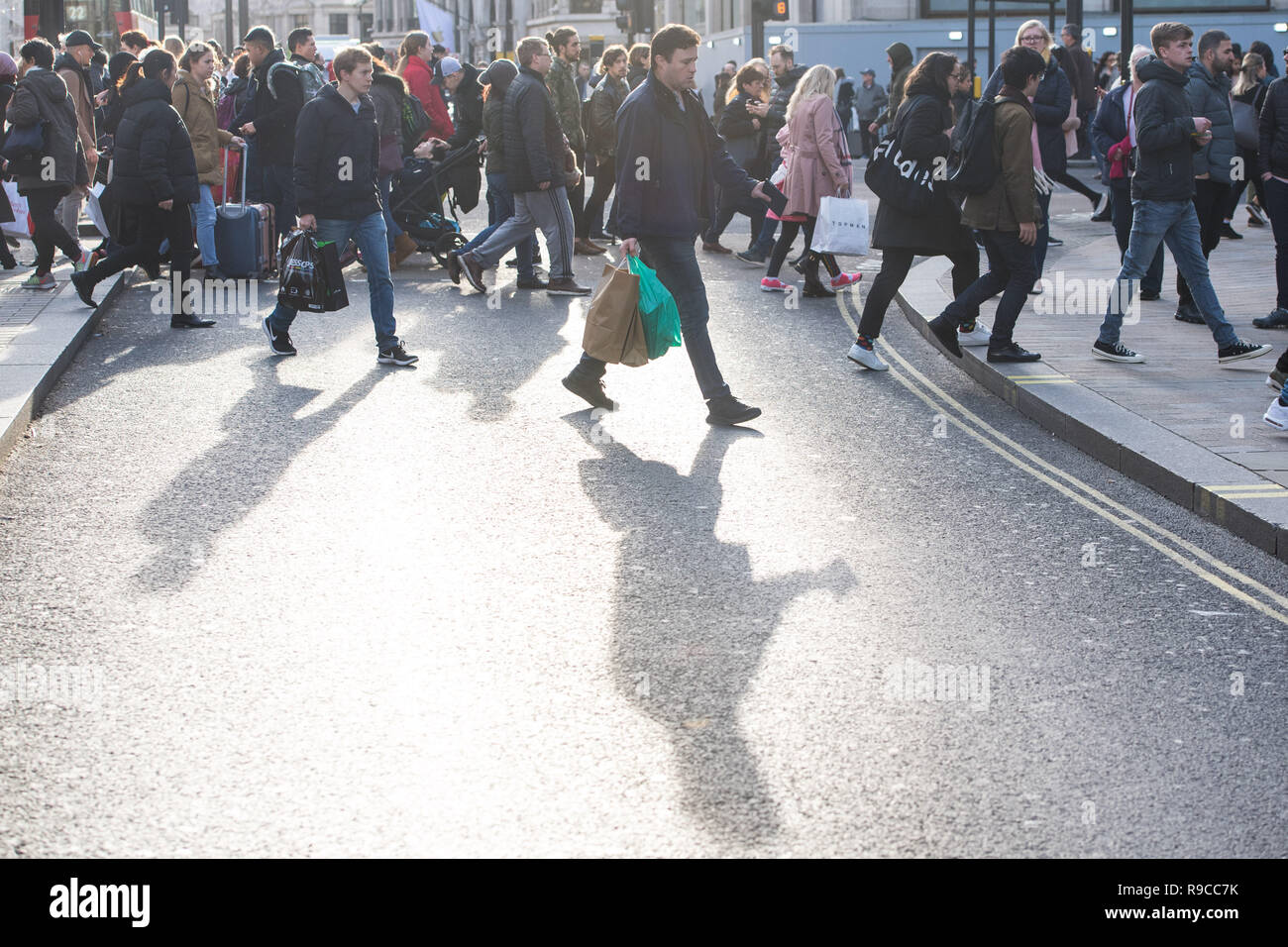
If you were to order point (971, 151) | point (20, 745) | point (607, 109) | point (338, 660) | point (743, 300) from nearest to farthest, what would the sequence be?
point (20, 745) → point (338, 660) → point (971, 151) → point (743, 300) → point (607, 109)

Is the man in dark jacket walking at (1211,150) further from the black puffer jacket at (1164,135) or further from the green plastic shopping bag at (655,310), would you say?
the green plastic shopping bag at (655,310)

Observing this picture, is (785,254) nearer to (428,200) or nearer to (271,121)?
(428,200)

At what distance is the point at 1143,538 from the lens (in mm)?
6312

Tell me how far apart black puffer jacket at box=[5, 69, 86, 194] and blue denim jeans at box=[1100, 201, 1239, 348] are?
25.2ft

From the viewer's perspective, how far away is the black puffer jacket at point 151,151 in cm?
1101

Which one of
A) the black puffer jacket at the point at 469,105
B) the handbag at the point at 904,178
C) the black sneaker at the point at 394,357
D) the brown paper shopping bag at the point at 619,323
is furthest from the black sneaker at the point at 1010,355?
the black puffer jacket at the point at 469,105

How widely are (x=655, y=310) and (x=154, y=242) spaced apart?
4731mm

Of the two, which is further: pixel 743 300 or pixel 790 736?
pixel 743 300

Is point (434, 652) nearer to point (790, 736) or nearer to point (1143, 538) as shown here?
point (790, 736)

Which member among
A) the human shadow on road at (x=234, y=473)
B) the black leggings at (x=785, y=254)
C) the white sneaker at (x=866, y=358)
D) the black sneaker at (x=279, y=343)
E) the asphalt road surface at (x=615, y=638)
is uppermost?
the black leggings at (x=785, y=254)

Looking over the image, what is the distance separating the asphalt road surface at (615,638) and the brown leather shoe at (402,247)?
606 centimetres

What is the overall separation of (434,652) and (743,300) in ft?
27.3

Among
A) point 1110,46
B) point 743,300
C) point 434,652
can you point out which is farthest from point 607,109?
point 1110,46

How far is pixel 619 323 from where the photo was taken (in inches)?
331
